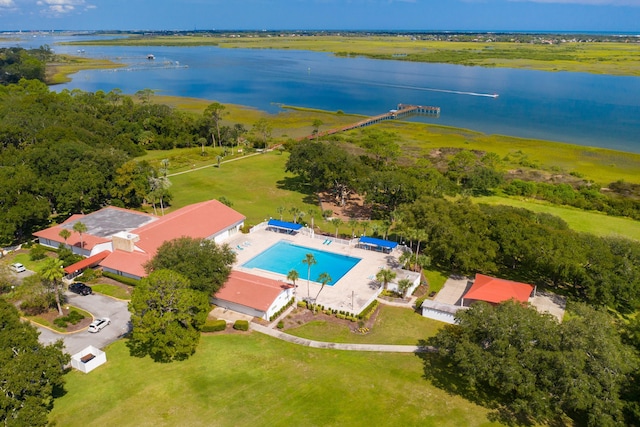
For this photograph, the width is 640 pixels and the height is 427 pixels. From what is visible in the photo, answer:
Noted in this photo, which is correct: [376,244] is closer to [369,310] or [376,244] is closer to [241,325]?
[369,310]

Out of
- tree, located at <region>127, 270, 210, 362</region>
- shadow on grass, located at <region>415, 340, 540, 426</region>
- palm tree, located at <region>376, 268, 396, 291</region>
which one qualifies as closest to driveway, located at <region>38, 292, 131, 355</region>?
tree, located at <region>127, 270, 210, 362</region>

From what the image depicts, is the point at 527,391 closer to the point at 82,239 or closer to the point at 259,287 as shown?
the point at 259,287

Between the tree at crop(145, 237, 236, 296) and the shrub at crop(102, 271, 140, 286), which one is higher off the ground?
the tree at crop(145, 237, 236, 296)

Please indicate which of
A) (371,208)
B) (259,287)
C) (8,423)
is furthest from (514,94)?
(8,423)

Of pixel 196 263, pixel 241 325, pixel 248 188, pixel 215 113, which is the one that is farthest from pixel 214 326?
pixel 215 113

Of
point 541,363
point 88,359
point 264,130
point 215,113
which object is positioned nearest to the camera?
point 541,363

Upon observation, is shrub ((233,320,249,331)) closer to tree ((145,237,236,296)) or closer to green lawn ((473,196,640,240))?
tree ((145,237,236,296))
